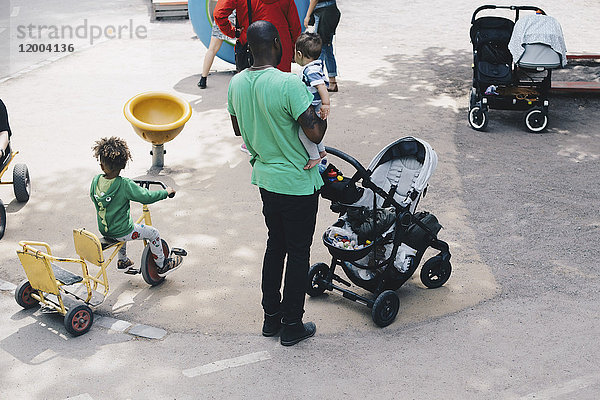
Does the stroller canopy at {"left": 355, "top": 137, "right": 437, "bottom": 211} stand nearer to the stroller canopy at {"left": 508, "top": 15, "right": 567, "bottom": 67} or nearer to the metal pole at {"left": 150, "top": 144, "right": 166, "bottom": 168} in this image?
the metal pole at {"left": 150, "top": 144, "right": 166, "bottom": 168}

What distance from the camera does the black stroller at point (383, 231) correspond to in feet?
15.4

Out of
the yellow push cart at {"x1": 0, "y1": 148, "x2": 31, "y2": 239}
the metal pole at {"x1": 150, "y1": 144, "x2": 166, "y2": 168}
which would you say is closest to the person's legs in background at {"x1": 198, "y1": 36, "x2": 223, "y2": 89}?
the metal pole at {"x1": 150, "y1": 144, "x2": 166, "y2": 168}

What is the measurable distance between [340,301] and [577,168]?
3.88 meters

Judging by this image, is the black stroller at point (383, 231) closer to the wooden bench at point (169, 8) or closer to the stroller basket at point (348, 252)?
the stroller basket at point (348, 252)

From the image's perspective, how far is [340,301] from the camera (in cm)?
509

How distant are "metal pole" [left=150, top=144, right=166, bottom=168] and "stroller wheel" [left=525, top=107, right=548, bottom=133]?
4592 mm

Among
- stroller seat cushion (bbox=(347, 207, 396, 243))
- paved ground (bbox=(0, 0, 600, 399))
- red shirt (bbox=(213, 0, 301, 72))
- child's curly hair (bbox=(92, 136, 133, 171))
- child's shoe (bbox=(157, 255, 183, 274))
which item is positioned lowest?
paved ground (bbox=(0, 0, 600, 399))

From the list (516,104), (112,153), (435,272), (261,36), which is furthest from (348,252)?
(516,104)

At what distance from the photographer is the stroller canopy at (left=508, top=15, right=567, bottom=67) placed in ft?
28.3

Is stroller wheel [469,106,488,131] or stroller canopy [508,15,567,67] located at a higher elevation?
stroller canopy [508,15,567,67]

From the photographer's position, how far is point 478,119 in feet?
28.6

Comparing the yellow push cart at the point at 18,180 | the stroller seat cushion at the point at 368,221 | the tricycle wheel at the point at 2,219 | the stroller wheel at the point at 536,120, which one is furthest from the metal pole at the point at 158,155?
the stroller wheel at the point at 536,120

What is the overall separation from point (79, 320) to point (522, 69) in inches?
276

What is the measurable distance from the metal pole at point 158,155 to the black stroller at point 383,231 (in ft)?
10.5
